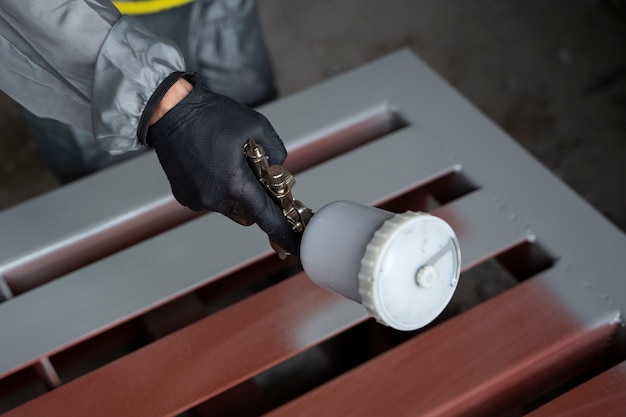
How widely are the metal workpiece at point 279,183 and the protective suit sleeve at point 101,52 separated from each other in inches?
5.8

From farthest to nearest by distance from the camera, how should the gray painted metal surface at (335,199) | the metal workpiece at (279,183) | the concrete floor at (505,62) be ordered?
the concrete floor at (505,62), the gray painted metal surface at (335,199), the metal workpiece at (279,183)

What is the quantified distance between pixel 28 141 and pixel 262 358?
149 cm

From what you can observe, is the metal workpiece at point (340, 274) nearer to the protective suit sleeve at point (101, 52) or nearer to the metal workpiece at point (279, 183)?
the metal workpiece at point (279, 183)

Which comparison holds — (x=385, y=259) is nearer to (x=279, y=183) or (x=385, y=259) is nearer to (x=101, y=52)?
(x=279, y=183)

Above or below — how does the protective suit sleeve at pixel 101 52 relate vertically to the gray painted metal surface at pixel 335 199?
above

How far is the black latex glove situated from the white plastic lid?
0.17 meters

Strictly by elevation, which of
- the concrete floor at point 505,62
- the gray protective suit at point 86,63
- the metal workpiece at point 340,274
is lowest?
the concrete floor at point 505,62

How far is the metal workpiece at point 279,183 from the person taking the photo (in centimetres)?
84

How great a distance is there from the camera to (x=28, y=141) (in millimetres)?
2184

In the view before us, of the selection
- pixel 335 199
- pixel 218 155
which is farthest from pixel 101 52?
pixel 335 199

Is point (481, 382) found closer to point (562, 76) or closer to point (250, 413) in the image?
point (250, 413)

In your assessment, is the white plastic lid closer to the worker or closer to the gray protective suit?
the worker

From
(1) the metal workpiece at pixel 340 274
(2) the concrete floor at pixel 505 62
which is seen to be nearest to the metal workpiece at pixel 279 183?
(1) the metal workpiece at pixel 340 274

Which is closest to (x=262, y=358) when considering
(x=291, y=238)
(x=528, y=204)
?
(x=291, y=238)
